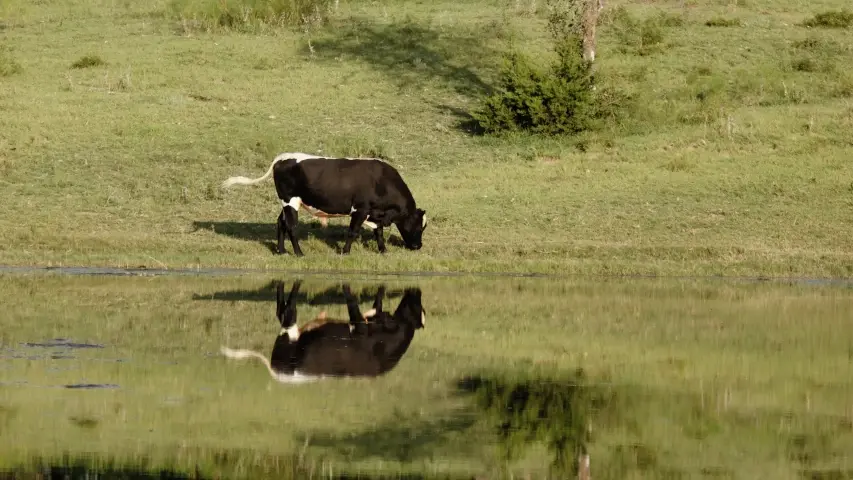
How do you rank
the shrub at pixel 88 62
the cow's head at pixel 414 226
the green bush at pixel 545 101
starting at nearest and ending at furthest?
the cow's head at pixel 414 226 → the green bush at pixel 545 101 → the shrub at pixel 88 62

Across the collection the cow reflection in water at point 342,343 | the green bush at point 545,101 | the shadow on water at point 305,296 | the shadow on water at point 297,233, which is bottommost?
the green bush at point 545,101

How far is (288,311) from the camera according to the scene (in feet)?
59.7

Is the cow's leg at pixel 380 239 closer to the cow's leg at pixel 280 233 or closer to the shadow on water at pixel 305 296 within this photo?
the cow's leg at pixel 280 233

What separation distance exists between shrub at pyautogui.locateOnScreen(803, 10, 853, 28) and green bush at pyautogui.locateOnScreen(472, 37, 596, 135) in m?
13.6

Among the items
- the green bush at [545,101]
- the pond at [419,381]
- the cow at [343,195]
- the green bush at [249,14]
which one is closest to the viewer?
the pond at [419,381]

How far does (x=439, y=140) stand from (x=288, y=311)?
17.2 meters

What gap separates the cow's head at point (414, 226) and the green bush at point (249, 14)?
2268 centimetres

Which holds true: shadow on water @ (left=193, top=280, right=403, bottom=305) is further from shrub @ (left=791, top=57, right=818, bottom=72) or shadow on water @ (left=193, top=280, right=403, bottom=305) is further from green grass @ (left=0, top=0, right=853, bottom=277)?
shrub @ (left=791, top=57, right=818, bottom=72)

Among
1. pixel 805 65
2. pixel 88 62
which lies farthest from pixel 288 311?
pixel 805 65

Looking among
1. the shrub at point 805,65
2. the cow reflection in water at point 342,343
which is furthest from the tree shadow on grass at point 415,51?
the cow reflection in water at point 342,343

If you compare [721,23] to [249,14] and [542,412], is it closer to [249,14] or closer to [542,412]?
[249,14]

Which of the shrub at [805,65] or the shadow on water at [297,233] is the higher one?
the shadow on water at [297,233]

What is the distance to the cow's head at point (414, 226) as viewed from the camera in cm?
2525

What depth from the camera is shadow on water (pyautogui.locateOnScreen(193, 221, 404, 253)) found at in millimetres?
25812
